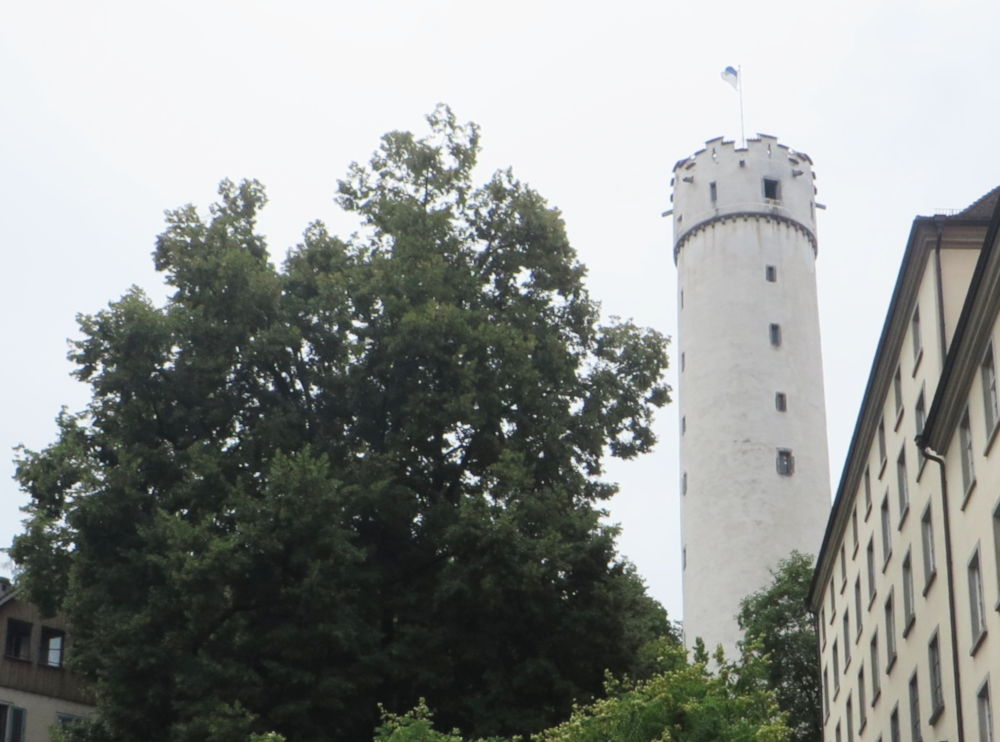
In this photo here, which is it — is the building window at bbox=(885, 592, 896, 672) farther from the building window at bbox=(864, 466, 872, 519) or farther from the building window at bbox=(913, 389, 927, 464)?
the building window at bbox=(913, 389, 927, 464)

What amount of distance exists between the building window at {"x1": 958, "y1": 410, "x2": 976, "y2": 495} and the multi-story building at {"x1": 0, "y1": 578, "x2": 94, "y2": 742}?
3027 centimetres

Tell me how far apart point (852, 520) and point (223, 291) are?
17249 millimetres

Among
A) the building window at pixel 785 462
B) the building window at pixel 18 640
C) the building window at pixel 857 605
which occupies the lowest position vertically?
the building window at pixel 857 605

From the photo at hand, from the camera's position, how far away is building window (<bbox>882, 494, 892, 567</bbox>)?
4112cm

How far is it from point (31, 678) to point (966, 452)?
3295 cm

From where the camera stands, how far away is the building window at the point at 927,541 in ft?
116

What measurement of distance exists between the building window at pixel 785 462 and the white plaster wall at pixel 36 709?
29842 mm

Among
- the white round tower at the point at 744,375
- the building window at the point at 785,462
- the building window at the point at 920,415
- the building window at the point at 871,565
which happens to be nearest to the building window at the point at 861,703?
the building window at the point at 871,565

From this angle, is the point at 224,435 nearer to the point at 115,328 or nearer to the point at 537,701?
the point at 115,328

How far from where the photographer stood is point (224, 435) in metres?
42.4

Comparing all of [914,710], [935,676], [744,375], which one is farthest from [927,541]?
[744,375]

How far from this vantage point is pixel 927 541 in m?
36.0

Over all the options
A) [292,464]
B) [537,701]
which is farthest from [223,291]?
[537,701]

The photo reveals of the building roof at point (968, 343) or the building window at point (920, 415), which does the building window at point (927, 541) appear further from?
the building roof at point (968, 343)
